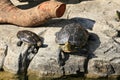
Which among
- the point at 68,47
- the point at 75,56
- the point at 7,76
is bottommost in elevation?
the point at 7,76

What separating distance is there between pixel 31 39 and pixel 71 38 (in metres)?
0.66

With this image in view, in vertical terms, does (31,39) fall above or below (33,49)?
above

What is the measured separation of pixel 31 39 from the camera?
6262 millimetres

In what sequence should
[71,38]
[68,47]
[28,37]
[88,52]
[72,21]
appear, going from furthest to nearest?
1. [72,21]
2. [28,37]
3. [71,38]
4. [88,52]
5. [68,47]

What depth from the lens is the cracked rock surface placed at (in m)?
5.91

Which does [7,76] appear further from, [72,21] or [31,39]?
[72,21]

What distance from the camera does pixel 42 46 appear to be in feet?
20.2

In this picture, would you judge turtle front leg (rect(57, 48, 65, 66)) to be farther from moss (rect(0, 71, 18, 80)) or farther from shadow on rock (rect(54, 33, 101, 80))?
moss (rect(0, 71, 18, 80))

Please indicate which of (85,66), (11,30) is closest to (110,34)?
(85,66)

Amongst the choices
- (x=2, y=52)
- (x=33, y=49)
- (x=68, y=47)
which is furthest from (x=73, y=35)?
(x=2, y=52)

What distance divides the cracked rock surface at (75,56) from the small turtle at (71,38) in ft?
0.36

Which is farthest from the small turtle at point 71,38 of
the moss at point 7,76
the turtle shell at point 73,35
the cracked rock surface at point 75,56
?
the moss at point 7,76

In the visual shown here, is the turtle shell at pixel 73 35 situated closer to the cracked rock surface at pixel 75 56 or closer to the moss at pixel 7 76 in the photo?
the cracked rock surface at pixel 75 56

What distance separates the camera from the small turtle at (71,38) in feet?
19.8
